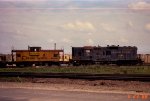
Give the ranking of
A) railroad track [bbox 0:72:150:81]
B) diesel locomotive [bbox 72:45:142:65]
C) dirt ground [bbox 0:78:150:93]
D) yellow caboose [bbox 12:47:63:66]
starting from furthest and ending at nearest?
yellow caboose [bbox 12:47:63:66] < diesel locomotive [bbox 72:45:142:65] < railroad track [bbox 0:72:150:81] < dirt ground [bbox 0:78:150:93]

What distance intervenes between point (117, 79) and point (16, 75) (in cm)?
983

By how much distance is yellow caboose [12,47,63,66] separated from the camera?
54.8 meters

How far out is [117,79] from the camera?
78.6 ft

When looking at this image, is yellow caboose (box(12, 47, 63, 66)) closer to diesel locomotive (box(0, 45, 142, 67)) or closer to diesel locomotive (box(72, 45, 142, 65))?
diesel locomotive (box(0, 45, 142, 67))

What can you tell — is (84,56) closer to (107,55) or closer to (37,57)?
(107,55)

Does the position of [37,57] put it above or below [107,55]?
below

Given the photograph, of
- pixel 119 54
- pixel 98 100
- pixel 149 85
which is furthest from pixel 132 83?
pixel 119 54

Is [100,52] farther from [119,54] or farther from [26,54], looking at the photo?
[26,54]

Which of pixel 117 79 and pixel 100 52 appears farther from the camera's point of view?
pixel 100 52

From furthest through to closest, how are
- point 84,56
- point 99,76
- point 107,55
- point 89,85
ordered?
point 84,56, point 107,55, point 99,76, point 89,85

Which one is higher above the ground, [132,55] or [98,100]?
[132,55]

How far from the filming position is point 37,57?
5522cm

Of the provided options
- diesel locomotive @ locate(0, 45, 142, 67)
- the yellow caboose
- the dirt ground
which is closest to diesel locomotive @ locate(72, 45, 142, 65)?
diesel locomotive @ locate(0, 45, 142, 67)

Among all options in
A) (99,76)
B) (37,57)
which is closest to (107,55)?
(37,57)
